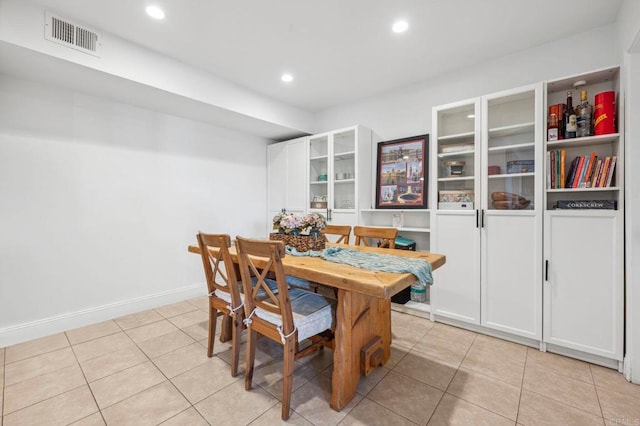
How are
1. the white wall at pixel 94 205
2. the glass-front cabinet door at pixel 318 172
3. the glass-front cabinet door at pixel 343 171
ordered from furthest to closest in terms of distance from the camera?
the glass-front cabinet door at pixel 318 172
the glass-front cabinet door at pixel 343 171
the white wall at pixel 94 205

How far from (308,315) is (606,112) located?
2.71m

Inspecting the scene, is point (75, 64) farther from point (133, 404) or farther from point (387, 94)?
point (387, 94)

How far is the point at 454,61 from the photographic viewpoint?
2.91m

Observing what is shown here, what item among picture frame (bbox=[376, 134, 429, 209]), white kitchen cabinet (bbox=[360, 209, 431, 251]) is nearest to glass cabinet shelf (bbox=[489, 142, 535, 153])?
picture frame (bbox=[376, 134, 429, 209])

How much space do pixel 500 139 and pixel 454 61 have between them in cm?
97

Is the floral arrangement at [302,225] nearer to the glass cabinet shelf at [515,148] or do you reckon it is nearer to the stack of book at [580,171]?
the glass cabinet shelf at [515,148]

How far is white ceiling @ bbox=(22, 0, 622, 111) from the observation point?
6.87ft

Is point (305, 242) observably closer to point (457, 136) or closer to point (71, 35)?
point (457, 136)

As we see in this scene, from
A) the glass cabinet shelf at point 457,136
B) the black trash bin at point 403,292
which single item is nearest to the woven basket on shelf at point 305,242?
the black trash bin at point 403,292

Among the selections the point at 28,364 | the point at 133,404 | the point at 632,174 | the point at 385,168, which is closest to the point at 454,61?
the point at 385,168

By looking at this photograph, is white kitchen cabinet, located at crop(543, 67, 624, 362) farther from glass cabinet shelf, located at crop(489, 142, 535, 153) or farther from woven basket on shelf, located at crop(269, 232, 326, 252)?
woven basket on shelf, located at crop(269, 232, 326, 252)

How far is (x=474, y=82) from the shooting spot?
3004 millimetres

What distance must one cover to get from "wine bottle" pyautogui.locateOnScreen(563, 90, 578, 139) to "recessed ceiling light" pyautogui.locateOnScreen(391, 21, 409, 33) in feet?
4.91

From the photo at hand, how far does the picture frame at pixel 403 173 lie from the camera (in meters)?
3.27
